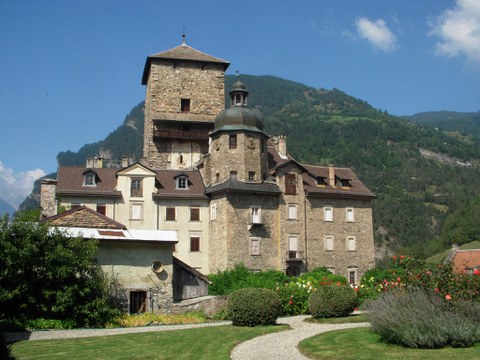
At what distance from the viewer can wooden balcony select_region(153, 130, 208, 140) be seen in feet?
181

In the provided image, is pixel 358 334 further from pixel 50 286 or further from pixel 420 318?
pixel 50 286

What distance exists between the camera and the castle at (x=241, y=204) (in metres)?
45.5

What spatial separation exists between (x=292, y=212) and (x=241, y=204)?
4317 mm

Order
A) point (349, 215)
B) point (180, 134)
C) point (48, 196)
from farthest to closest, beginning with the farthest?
point (180, 134) < point (349, 215) < point (48, 196)

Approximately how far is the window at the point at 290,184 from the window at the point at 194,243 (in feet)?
25.9

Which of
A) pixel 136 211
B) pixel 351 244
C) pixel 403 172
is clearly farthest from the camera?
pixel 403 172

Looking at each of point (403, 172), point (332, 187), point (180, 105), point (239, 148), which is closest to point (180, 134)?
point (180, 105)

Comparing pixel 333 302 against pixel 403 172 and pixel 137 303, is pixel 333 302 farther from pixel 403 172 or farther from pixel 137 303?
pixel 403 172

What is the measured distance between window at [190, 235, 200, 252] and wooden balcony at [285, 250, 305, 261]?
22.9 ft

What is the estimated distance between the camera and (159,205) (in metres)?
47.2

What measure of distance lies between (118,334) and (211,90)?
123ft

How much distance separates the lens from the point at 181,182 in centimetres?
4869

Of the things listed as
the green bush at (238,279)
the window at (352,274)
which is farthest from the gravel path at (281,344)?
the window at (352,274)

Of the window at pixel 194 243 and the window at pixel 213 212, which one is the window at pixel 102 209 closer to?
the window at pixel 194 243
